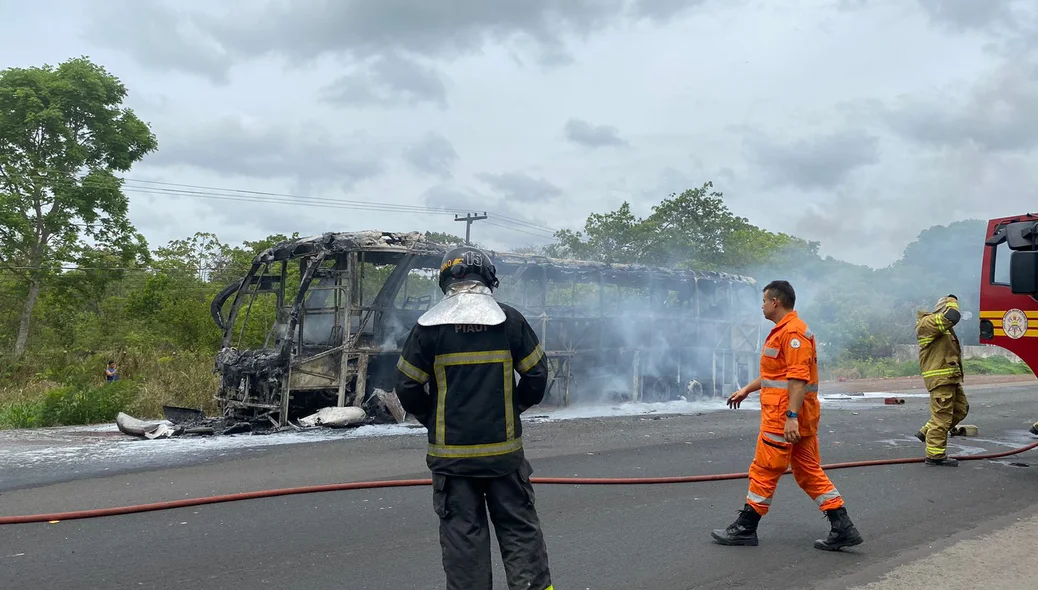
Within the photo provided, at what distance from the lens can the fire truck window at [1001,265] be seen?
27.5ft

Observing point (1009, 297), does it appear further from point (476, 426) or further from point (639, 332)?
point (639, 332)

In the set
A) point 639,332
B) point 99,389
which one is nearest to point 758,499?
point 639,332

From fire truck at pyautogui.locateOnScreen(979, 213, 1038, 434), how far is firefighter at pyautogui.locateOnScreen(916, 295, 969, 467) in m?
0.46

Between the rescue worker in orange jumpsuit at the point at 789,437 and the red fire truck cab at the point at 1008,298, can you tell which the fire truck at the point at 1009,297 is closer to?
the red fire truck cab at the point at 1008,298

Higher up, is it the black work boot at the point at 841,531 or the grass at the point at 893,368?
the black work boot at the point at 841,531

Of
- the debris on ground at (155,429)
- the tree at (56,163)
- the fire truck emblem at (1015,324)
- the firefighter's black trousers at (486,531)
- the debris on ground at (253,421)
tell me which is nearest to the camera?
the firefighter's black trousers at (486,531)

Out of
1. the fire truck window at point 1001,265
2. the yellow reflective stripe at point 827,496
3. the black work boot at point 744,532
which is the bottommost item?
the black work boot at point 744,532

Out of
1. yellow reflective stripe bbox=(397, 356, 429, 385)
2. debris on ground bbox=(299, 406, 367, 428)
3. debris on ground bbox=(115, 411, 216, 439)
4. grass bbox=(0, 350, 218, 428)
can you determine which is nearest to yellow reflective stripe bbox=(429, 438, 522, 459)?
yellow reflective stripe bbox=(397, 356, 429, 385)

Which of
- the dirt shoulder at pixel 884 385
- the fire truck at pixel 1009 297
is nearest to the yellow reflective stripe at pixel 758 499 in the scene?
the fire truck at pixel 1009 297

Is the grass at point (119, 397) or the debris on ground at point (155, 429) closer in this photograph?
the debris on ground at point (155, 429)

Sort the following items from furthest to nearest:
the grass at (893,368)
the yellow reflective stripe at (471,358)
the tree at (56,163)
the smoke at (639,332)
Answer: the grass at (893,368)
the tree at (56,163)
the smoke at (639,332)
the yellow reflective stripe at (471,358)

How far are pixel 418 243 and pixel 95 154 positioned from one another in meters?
15.0

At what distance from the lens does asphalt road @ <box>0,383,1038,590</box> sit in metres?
4.32

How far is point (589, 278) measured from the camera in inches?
611
